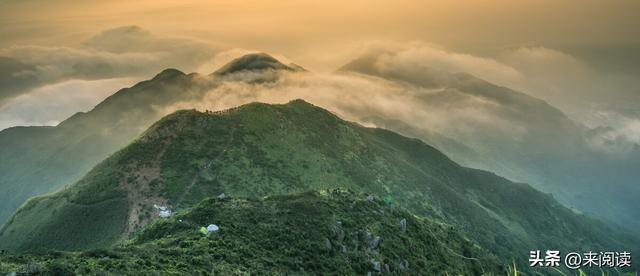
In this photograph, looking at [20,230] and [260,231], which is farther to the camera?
[20,230]

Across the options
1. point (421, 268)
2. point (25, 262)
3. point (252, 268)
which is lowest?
point (421, 268)

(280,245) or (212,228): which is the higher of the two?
(212,228)

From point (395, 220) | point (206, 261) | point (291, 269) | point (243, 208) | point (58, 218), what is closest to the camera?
point (206, 261)

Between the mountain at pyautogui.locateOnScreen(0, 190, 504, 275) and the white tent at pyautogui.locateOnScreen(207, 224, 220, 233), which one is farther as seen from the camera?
the white tent at pyautogui.locateOnScreen(207, 224, 220, 233)

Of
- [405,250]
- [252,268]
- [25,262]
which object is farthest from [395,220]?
[25,262]

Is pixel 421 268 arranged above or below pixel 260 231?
below

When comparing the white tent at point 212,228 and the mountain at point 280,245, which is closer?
the mountain at point 280,245

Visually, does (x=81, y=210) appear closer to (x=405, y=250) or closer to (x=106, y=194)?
(x=106, y=194)

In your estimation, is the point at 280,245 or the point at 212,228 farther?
the point at 280,245
